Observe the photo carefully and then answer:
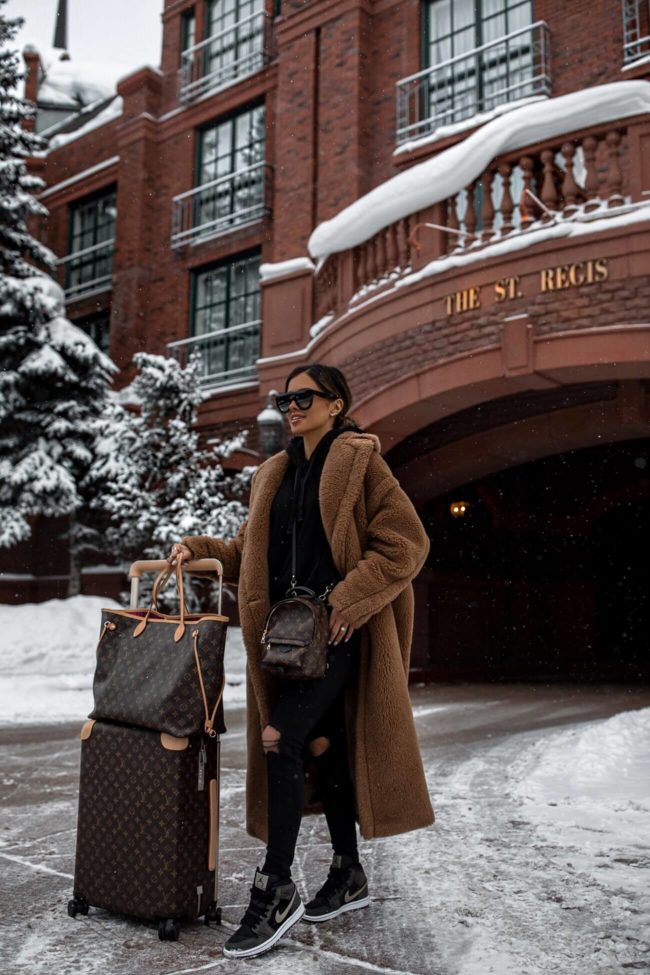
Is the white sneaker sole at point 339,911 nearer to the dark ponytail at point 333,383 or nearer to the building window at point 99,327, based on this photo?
the dark ponytail at point 333,383

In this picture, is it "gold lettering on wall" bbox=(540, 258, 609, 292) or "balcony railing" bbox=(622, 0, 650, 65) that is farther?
"balcony railing" bbox=(622, 0, 650, 65)

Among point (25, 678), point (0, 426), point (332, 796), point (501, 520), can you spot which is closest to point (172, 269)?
point (0, 426)

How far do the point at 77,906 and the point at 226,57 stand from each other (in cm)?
1987

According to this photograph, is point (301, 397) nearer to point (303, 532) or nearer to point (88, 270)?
point (303, 532)

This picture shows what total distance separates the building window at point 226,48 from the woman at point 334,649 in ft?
56.5

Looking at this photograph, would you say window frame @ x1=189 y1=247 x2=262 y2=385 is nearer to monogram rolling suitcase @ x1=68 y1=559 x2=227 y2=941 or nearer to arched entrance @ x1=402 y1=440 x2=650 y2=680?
arched entrance @ x1=402 y1=440 x2=650 y2=680

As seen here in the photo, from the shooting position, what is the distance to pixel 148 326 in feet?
66.4

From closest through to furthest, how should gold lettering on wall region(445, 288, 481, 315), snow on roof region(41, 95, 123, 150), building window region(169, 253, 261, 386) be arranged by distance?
gold lettering on wall region(445, 288, 481, 315), building window region(169, 253, 261, 386), snow on roof region(41, 95, 123, 150)

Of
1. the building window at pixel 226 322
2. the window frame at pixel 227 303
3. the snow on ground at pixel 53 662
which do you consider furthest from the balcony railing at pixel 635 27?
the snow on ground at pixel 53 662

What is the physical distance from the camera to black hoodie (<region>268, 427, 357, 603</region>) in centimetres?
321

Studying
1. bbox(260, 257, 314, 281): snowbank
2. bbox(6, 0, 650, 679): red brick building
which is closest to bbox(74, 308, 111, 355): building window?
bbox(6, 0, 650, 679): red brick building

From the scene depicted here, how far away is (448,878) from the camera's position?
12.3 feet

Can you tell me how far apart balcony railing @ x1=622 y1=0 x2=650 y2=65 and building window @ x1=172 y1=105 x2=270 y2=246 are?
706 centimetres

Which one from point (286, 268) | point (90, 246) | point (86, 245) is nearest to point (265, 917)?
point (286, 268)
